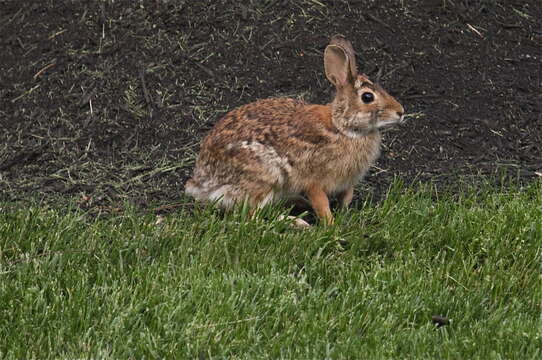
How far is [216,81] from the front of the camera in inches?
291

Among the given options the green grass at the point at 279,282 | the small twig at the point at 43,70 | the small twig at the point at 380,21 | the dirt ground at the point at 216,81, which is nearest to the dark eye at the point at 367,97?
→ the green grass at the point at 279,282

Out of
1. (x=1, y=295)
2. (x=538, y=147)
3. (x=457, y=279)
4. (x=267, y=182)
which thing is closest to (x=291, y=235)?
(x=267, y=182)

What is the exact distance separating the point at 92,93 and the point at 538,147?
319 centimetres

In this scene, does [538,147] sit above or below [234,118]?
below

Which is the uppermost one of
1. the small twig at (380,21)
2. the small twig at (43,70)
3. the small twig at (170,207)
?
the small twig at (380,21)

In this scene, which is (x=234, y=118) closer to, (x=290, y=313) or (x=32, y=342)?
(x=290, y=313)

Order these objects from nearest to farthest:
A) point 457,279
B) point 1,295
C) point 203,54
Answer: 1. point 1,295
2. point 457,279
3. point 203,54

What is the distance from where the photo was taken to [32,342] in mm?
4621

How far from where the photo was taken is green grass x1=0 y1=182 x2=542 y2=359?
4660 millimetres

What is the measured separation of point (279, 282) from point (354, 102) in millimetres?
1437

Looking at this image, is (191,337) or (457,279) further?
(457,279)

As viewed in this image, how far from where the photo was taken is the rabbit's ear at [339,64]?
6.09 metres

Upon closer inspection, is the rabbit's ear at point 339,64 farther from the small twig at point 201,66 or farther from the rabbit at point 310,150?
the small twig at point 201,66

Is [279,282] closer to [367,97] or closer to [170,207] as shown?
[170,207]
